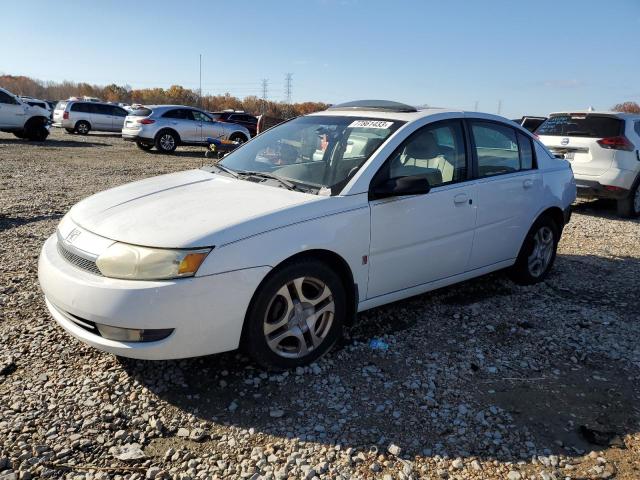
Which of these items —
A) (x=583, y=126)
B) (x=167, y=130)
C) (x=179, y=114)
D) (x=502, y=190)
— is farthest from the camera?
(x=179, y=114)

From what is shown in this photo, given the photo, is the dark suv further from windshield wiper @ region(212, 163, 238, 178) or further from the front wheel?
windshield wiper @ region(212, 163, 238, 178)

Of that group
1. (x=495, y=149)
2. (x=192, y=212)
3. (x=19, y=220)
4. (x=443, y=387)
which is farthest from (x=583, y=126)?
(x=19, y=220)

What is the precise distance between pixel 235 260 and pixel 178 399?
89 centimetres

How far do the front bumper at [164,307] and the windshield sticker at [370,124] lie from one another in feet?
5.13

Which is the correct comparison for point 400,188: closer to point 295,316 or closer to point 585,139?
point 295,316

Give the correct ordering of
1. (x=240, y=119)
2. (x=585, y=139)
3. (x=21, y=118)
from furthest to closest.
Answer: (x=240, y=119) → (x=21, y=118) → (x=585, y=139)

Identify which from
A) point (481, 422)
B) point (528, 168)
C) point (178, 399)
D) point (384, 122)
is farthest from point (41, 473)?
point (528, 168)

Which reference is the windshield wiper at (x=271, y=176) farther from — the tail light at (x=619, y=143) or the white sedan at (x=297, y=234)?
the tail light at (x=619, y=143)

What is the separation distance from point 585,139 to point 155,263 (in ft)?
26.5

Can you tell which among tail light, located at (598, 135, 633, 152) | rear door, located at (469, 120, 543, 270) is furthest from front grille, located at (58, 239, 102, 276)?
tail light, located at (598, 135, 633, 152)

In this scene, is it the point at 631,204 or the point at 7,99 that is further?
the point at 7,99

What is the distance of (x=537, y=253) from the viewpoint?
5062 millimetres

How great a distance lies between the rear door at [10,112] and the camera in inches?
717

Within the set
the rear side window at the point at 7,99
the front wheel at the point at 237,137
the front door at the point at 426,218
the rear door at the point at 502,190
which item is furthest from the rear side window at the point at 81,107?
the front door at the point at 426,218
